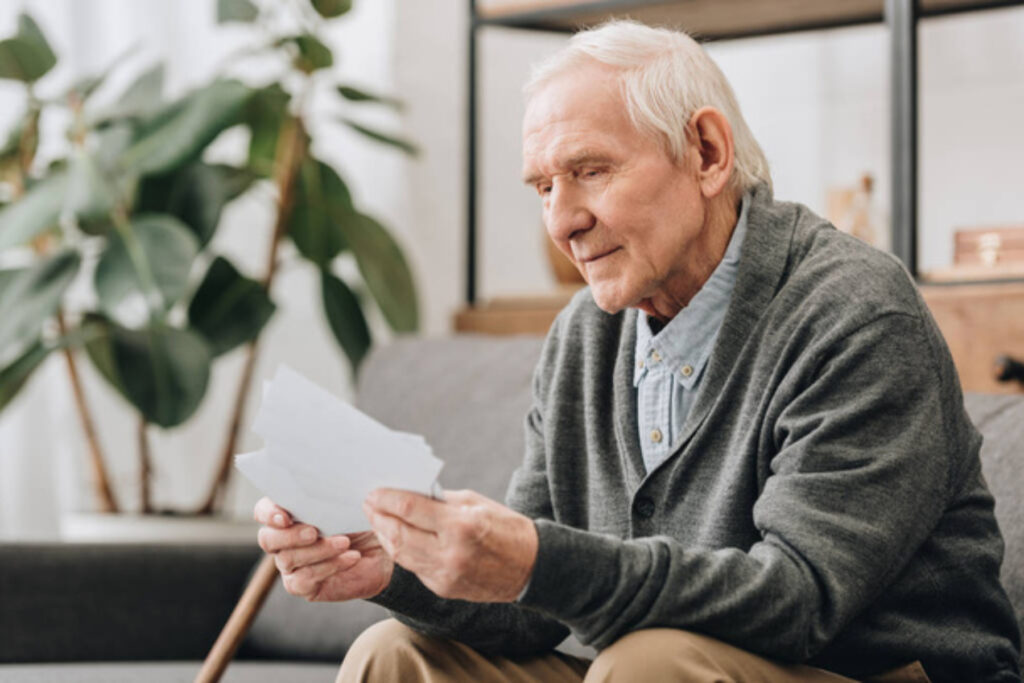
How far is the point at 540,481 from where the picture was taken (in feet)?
4.82

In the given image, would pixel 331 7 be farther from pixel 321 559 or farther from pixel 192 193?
pixel 321 559

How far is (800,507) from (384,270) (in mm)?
1672

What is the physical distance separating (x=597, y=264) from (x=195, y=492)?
6.51 feet

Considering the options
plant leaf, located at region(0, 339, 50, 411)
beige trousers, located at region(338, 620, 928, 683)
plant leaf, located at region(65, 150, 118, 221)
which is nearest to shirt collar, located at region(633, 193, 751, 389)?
beige trousers, located at region(338, 620, 928, 683)

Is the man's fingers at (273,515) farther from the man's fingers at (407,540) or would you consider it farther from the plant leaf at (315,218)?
the plant leaf at (315,218)

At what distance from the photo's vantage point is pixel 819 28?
2.41 meters

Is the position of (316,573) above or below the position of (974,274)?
below

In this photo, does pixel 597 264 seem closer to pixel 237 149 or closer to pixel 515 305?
pixel 515 305

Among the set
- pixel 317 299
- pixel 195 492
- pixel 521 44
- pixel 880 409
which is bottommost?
pixel 195 492

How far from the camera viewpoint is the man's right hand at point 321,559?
1.23m

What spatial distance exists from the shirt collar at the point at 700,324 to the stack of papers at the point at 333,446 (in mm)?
365

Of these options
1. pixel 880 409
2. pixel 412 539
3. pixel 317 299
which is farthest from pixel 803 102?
pixel 412 539

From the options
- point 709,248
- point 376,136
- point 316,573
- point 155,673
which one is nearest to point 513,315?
point 376,136

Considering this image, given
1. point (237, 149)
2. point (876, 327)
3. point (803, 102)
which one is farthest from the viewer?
point (237, 149)
